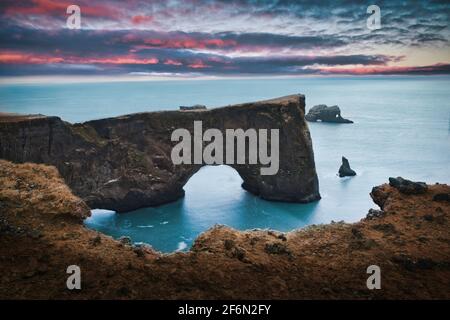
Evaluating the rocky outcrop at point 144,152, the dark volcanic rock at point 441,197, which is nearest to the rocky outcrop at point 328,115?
the rocky outcrop at point 144,152

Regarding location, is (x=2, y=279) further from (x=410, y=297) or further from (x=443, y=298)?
(x=443, y=298)

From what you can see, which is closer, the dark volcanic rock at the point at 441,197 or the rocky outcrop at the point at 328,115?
the dark volcanic rock at the point at 441,197

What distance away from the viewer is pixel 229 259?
1562 centimetres

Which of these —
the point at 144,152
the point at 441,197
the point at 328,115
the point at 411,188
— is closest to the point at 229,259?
the point at 411,188

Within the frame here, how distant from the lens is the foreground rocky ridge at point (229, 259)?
13625 millimetres

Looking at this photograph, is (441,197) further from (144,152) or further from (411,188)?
(144,152)

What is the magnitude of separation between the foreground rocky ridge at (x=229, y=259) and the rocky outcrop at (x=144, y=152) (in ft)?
116

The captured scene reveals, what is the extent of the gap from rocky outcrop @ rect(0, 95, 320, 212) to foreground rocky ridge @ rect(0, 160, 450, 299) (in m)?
35.5

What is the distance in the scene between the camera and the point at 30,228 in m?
17.3

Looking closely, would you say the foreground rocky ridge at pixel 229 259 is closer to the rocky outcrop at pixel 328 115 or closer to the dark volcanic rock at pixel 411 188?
the dark volcanic rock at pixel 411 188

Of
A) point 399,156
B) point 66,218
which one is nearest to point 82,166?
point 66,218

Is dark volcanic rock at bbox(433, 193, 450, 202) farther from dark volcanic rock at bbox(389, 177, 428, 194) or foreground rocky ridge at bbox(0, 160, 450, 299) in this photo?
dark volcanic rock at bbox(389, 177, 428, 194)

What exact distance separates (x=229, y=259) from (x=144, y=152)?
1843 inches
